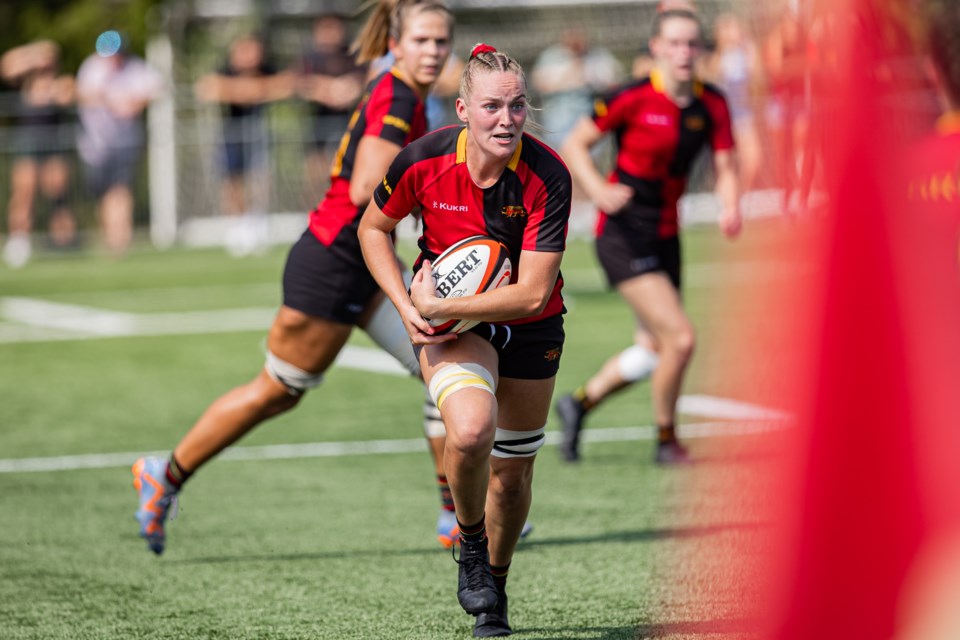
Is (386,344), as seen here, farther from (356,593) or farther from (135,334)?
(135,334)

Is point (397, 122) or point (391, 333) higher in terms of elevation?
point (397, 122)

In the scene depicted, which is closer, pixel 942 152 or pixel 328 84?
pixel 942 152

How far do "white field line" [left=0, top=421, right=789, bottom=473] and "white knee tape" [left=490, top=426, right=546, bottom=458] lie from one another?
3.00 metres

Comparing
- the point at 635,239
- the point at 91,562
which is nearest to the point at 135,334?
the point at 635,239

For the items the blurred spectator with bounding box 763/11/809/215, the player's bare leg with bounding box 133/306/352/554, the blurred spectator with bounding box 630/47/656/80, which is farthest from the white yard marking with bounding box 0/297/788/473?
the blurred spectator with bounding box 630/47/656/80

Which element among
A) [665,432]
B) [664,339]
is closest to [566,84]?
[664,339]

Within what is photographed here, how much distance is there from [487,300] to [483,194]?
1.11ft

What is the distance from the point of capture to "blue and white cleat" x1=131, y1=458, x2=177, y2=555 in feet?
18.7

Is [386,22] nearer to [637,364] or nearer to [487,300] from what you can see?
[487,300]

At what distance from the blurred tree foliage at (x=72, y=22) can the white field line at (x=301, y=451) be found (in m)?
19.6

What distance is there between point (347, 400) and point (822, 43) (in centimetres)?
827

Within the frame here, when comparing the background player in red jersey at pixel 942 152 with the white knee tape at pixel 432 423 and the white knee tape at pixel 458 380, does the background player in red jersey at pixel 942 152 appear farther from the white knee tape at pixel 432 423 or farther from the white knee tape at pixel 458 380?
the white knee tape at pixel 432 423

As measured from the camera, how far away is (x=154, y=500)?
227 inches

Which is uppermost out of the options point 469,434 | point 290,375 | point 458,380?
point 458,380
